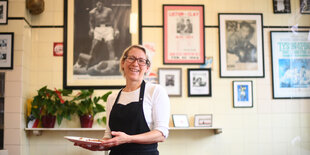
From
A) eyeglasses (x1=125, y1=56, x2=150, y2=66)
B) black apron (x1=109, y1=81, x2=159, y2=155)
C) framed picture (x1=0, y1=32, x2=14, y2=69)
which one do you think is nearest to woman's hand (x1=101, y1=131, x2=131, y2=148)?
black apron (x1=109, y1=81, x2=159, y2=155)

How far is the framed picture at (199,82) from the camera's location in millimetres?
4074

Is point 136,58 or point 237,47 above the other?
point 237,47

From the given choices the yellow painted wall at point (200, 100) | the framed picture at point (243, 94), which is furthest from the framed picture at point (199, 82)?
the framed picture at point (243, 94)

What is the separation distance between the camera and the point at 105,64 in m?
4.07

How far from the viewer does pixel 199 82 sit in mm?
4082

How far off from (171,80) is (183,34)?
600mm

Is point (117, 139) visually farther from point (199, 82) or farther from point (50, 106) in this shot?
point (199, 82)

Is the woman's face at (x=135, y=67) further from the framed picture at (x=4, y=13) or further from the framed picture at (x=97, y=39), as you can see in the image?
the framed picture at (x=4, y=13)

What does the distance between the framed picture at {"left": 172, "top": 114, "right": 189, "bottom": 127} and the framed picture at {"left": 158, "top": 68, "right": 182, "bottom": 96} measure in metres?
0.27

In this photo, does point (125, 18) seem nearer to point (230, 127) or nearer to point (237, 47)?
point (237, 47)

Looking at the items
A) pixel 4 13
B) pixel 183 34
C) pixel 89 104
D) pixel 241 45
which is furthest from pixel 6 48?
pixel 241 45

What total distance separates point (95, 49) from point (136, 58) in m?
2.03

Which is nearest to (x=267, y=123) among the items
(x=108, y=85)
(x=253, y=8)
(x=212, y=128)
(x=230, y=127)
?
(x=230, y=127)

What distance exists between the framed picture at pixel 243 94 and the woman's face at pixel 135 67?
2.19 m
